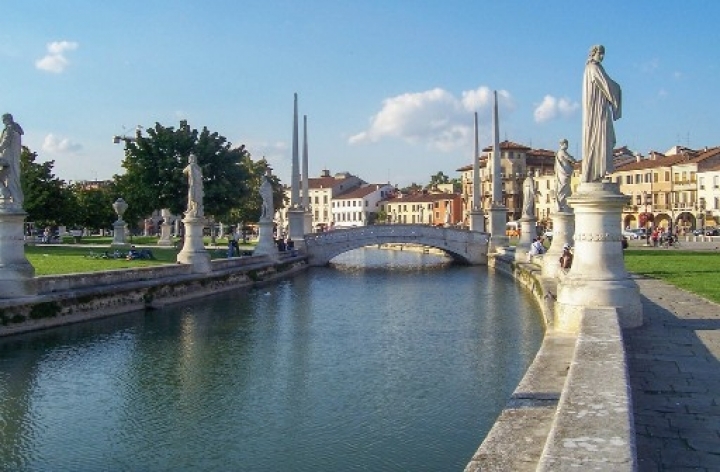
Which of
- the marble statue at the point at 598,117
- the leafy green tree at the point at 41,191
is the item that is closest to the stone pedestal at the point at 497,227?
the leafy green tree at the point at 41,191

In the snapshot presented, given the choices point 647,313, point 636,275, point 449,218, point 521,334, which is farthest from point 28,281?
point 449,218

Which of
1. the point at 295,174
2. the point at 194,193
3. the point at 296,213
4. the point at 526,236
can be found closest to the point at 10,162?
the point at 194,193

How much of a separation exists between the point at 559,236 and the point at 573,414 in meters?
19.2

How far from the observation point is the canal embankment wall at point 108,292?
18.7 m

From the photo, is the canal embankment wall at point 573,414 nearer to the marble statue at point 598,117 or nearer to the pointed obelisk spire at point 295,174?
the marble statue at point 598,117

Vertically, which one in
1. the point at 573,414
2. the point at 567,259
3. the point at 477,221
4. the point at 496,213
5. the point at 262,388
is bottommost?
the point at 262,388

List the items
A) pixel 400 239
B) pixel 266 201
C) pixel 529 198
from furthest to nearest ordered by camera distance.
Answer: pixel 400 239 → pixel 266 201 → pixel 529 198

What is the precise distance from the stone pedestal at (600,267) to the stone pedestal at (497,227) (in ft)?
121

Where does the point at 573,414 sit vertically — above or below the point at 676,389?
above

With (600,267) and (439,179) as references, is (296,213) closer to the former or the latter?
(600,267)

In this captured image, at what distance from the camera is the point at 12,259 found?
61.4 feet

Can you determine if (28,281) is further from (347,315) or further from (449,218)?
(449,218)

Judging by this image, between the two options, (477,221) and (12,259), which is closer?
(12,259)

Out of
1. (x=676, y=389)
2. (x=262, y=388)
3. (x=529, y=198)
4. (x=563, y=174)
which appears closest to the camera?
(x=676, y=389)
